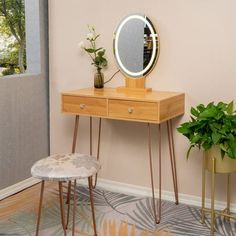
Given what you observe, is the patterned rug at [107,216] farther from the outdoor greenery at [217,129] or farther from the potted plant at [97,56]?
the potted plant at [97,56]

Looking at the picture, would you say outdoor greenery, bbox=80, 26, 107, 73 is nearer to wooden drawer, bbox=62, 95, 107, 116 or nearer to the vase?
the vase

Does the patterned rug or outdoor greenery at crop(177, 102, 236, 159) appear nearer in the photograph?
outdoor greenery at crop(177, 102, 236, 159)

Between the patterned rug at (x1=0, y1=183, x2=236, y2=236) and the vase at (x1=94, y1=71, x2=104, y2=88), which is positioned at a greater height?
the vase at (x1=94, y1=71, x2=104, y2=88)

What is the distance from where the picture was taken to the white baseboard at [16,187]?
3078mm

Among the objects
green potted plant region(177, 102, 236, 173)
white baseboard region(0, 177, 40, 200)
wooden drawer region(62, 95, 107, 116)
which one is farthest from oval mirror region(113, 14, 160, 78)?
white baseboard region(0, 177, 40, 200)

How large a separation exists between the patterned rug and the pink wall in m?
0.20

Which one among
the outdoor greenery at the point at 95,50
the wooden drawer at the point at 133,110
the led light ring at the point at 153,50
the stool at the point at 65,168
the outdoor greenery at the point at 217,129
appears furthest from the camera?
the outdoor greenery at the point at 95,50

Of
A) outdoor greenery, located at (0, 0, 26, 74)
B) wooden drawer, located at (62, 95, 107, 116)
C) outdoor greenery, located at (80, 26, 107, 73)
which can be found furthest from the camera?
outdoor greenery, located at (0, 0, 26, 74)

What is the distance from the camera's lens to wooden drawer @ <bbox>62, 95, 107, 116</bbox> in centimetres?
268

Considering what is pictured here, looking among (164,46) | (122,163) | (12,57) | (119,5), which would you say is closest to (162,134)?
(122,163)

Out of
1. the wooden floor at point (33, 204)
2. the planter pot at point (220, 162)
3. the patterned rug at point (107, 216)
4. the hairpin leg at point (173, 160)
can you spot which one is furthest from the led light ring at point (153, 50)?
the wooden floor at point (33, 204)

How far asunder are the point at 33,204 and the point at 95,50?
1.15 meters

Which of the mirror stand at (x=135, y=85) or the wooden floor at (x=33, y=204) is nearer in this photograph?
the wooden floor at (x=33, y=204)

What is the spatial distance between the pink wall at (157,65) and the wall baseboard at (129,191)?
4 cm
